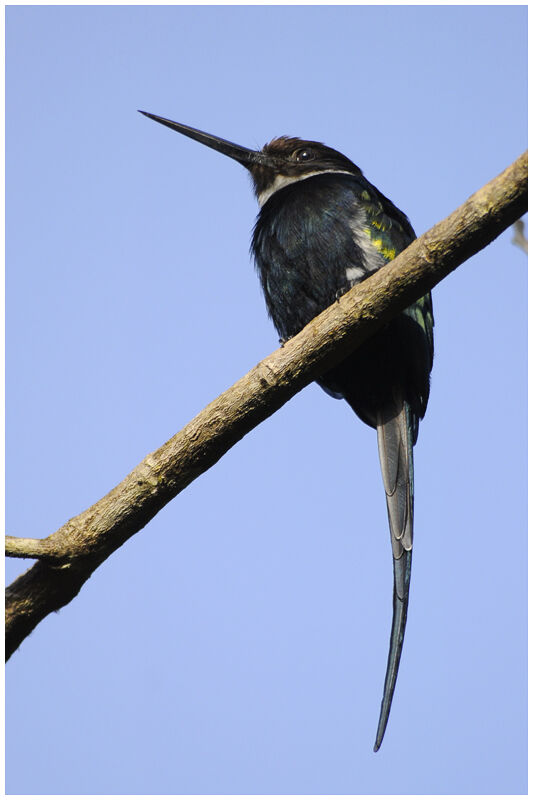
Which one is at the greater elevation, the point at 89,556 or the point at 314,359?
the point at 314,359

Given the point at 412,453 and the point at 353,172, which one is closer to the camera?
the point at 412,453

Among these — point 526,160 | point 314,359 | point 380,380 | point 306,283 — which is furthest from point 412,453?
point 526,160

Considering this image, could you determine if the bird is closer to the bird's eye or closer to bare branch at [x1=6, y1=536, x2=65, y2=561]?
the bird's eye

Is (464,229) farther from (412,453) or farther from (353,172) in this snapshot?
(353,172)

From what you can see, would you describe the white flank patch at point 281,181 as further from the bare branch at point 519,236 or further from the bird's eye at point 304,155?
the bare branch at point 519,236

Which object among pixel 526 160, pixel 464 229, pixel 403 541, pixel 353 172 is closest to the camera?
pixel 526 160

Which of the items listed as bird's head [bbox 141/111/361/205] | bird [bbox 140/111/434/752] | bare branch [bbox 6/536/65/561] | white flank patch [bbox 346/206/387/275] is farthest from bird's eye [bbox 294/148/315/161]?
bare branch [bbox 6/536/65/561]

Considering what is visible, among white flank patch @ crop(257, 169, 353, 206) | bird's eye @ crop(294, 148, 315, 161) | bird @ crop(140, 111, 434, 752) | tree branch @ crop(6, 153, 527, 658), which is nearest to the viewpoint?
tree branch @ crop(6, 153, 527, 658)
